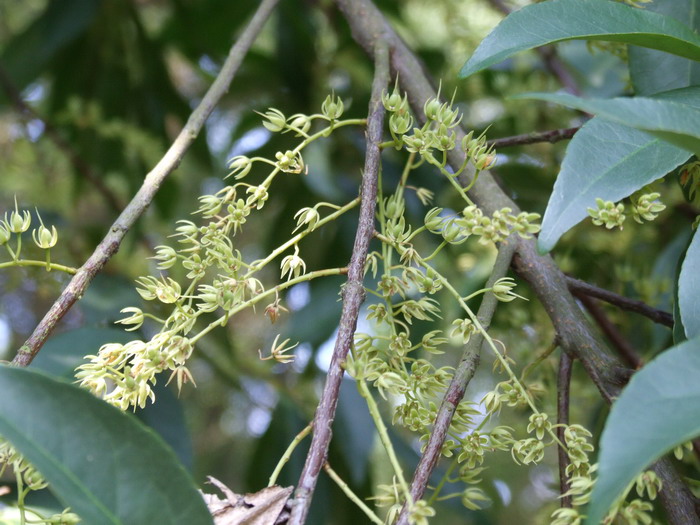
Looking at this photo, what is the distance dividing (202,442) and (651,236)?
2485 millimetres

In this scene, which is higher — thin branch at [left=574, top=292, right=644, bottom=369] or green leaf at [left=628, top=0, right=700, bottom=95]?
green leaf at [left=628, top=0, right=700, bottom=95]

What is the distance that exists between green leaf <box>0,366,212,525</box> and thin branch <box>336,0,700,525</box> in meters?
0.37

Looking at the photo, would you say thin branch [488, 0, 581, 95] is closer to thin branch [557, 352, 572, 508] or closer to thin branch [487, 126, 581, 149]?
thin branch [487, 126, 581, 149]

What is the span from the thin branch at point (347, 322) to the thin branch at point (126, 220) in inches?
7.1

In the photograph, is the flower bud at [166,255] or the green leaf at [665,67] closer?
the flower bud at [166,255]

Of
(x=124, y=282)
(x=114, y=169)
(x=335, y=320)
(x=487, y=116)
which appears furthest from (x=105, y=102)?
(x=487, y=116)

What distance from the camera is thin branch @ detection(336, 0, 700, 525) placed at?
604mm

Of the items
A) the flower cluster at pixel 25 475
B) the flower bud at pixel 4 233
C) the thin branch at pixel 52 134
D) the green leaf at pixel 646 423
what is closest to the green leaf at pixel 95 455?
the flower cluster at pixel 25 475

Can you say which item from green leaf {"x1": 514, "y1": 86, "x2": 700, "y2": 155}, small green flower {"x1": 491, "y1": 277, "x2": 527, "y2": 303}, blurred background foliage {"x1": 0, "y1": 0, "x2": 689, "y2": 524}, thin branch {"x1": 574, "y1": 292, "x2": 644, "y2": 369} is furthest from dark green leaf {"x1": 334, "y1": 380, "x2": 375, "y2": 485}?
green leaf {"x1": 514, "y1": 86, "x2": 700, "y2": 155}

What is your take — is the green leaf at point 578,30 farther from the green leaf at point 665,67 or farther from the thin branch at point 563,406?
the thin branch at point 563,406

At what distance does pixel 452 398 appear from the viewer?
1.95ft

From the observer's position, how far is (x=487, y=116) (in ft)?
6.83

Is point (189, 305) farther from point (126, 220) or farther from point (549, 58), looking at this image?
point (549, 58)

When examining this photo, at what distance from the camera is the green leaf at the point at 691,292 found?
0.58 metres
